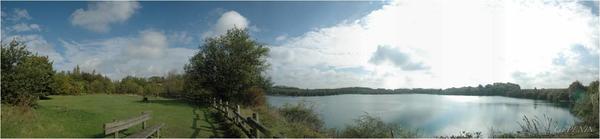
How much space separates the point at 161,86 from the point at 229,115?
68.0 m

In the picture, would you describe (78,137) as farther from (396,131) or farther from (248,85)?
(248,85)

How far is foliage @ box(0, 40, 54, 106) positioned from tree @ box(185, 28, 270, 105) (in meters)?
20.2

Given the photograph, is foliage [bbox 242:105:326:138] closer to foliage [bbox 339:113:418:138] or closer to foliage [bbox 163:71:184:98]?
foliage [bbox 339:113:418:138]

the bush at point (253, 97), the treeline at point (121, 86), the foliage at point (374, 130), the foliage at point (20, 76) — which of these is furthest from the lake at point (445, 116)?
the treeline at point (121, 86)

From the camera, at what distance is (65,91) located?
55.5 metres

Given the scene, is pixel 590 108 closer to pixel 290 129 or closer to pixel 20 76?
pixel 290 129

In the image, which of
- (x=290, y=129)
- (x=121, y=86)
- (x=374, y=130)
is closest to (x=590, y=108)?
(x=374, y=130)

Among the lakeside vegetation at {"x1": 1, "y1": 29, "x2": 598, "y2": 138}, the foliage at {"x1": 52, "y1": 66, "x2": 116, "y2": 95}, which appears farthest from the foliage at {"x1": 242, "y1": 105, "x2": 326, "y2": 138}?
the foliage at {"x1": 52, "y1": 66, "x2": 116, "y2": 95}

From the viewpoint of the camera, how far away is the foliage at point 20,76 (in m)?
21.1

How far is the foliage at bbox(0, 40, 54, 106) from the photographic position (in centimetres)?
2108

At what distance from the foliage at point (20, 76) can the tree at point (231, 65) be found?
20.2 m

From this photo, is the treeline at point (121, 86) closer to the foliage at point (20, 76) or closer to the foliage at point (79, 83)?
the foliage at point (79, 83)

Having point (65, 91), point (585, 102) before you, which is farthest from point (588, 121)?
point (65, 91)

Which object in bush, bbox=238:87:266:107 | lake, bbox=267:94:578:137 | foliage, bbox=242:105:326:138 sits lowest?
lake, bbox=267:94:578:137
